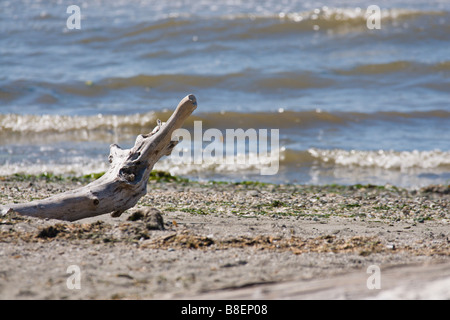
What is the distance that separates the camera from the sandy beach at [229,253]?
12.1 ft

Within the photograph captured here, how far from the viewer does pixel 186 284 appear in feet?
12.5

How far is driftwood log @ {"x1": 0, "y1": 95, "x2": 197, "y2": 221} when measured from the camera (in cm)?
501

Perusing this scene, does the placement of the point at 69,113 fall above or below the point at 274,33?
below

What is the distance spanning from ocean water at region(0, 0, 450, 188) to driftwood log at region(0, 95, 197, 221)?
4474 millimetres

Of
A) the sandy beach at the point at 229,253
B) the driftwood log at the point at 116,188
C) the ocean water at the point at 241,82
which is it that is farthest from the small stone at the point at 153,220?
the ocean water at the point at 241,82

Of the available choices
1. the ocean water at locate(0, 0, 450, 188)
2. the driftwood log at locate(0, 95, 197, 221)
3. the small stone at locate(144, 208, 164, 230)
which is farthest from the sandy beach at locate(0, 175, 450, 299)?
the ocean water at locate(0, 0, 450, 188)

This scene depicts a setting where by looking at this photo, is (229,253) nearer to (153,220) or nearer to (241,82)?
(153,220)

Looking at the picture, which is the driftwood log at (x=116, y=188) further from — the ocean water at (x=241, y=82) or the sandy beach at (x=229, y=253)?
the ocean water at (x=241, y=82)

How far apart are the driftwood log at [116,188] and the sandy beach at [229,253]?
0.39 ft

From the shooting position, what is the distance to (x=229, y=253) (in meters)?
4.44

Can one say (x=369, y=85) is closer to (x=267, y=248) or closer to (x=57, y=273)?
(x=267, y=248)

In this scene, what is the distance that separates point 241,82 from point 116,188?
11188 millimetres
